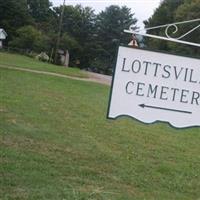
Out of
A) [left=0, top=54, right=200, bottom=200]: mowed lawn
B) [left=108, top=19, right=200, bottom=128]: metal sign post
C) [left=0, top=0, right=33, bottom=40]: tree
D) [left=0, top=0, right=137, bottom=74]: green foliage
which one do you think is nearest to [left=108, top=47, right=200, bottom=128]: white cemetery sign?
[left=108, top=19, right=200, bottom=128]: metal sign post

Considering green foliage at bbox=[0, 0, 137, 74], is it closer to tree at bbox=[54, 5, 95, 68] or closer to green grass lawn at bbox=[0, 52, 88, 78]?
tree at bbox=[54, 5, 95, 68]

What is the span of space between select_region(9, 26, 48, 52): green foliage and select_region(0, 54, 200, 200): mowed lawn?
5922 cm

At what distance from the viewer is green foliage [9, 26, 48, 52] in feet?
241

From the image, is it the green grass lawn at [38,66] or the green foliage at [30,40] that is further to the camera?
the green foliage at [30,40]

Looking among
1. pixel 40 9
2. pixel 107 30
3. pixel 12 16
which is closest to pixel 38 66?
pixel 107 30

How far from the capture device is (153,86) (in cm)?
438

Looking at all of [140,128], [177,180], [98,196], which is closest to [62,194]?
[98,196]

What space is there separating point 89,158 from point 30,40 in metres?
67.6

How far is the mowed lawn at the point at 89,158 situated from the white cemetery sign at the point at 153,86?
7.14ft

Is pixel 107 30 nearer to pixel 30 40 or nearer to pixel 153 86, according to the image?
pixel 30 40

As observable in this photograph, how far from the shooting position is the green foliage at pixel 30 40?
7338cm

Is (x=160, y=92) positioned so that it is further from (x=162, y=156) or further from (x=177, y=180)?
(x=162, y=156)

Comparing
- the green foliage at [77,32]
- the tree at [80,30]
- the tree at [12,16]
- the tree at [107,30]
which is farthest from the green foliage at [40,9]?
the tree at [107,30]

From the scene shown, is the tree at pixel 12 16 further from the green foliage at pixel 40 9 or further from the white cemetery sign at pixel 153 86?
the white cemetery sign at pixel 153 86
